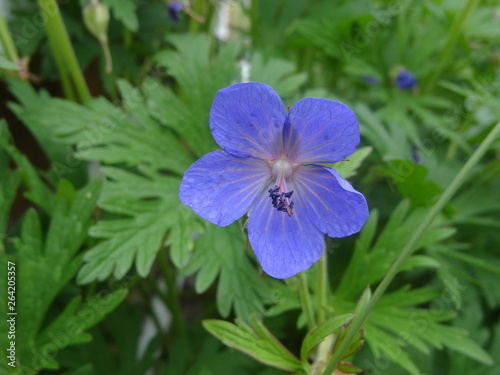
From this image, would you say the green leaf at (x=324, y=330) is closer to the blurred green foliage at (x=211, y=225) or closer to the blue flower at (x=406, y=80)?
the blurred green foliage at (x=211, y=225)

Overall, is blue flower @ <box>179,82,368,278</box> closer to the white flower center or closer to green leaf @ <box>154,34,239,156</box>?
the white flower center

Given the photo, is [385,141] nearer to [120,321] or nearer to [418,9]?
[418,9]

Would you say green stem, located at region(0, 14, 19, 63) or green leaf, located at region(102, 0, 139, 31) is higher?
green leaf, located at region(102, 0, 139, 31)

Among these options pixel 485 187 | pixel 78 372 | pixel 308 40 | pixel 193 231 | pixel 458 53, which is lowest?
pixel 78 372

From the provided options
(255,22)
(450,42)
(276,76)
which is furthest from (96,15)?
(450,42)

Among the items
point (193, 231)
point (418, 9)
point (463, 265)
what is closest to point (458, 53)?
point (418, 9)

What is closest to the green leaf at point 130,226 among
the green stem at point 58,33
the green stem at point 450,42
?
the green stem at point 58,33

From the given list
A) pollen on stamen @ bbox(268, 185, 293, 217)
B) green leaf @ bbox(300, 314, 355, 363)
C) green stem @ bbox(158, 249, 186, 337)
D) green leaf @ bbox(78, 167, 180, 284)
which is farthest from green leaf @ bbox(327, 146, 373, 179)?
green stem @ bbox(158, 249, 186, 337)
